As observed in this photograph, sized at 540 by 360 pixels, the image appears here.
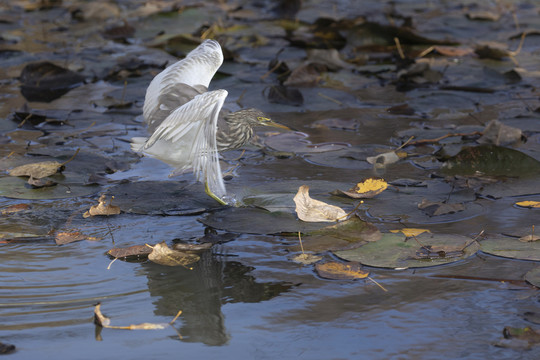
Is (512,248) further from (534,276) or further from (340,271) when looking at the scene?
(340,271)

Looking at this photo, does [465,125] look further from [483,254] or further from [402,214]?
[483,254]

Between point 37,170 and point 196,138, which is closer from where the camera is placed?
point 196,138

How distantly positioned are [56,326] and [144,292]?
0.36m

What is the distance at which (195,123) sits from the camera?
3230mm

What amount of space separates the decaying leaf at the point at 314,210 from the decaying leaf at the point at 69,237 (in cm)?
90

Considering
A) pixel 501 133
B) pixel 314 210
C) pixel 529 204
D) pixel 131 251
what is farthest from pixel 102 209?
pixel 501 133

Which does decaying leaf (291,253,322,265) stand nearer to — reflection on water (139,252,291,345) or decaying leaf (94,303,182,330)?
reflection on water (139,252,291,345)

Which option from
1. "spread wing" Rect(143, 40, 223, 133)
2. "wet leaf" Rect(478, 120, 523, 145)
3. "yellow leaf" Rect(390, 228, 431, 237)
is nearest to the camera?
"yellow leaf" Rect(390, 228, 431, 237)

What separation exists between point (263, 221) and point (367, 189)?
→ 1.93 ft

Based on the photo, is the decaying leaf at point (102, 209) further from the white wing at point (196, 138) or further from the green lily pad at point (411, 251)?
the green lily pad at point (411, 251)

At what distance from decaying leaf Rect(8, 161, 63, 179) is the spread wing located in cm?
57

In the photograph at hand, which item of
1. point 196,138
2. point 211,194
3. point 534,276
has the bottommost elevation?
point 211,194

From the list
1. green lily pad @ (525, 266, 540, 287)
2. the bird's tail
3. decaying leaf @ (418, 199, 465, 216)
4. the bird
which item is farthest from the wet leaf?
the bird's tail

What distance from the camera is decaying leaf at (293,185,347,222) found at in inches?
118
